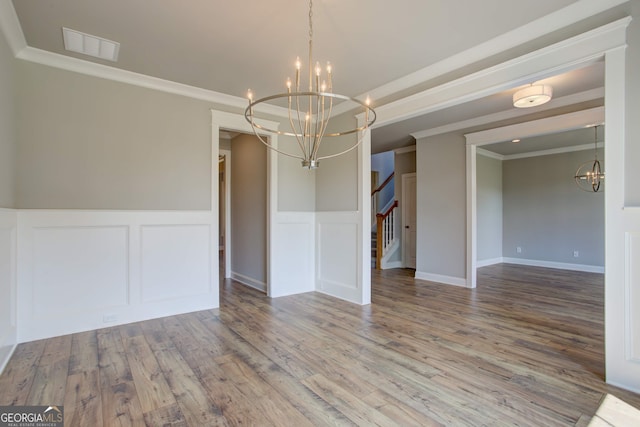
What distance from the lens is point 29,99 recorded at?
9.12ft

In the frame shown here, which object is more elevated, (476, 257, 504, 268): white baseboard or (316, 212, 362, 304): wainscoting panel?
(316, 212, 362, 304): wainscoting panel

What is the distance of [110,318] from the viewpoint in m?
3.14

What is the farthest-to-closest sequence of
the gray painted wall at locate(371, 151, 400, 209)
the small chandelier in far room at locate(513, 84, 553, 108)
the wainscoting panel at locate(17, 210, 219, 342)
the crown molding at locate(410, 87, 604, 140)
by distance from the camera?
the gray painted wall at locate(371, 151, 400, 209)
the crown molding at locate(410, 87, 604, 140)
the small chandelier in far room at locate(513, 84, 553, 108)
the wainscoting panel at locate(17, 210, 219, 342)

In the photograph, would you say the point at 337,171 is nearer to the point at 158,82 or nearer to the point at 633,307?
the point at 158,82

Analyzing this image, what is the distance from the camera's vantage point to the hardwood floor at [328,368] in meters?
1.77

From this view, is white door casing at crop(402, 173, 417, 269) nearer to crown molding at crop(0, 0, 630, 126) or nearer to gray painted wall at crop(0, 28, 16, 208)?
crown molding at crop(0, 0, 630, 126)

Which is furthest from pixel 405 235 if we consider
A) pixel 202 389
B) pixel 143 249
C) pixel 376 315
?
pixel 202 389

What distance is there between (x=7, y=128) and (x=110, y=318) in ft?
6.17

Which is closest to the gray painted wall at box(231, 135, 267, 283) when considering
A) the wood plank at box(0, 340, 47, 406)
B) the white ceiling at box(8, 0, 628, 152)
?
the white ceiling at box(8, 0, 628, 152)

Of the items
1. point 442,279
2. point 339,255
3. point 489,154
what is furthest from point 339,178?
point 489,154

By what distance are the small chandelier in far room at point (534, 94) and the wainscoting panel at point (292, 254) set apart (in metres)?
2.92

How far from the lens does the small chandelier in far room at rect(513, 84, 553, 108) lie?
3232 mm

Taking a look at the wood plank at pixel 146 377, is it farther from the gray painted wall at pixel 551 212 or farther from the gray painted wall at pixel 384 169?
the gray painted wall at pixel 551 212

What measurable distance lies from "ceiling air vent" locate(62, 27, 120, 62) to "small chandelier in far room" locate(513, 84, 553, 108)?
13.0 feet
